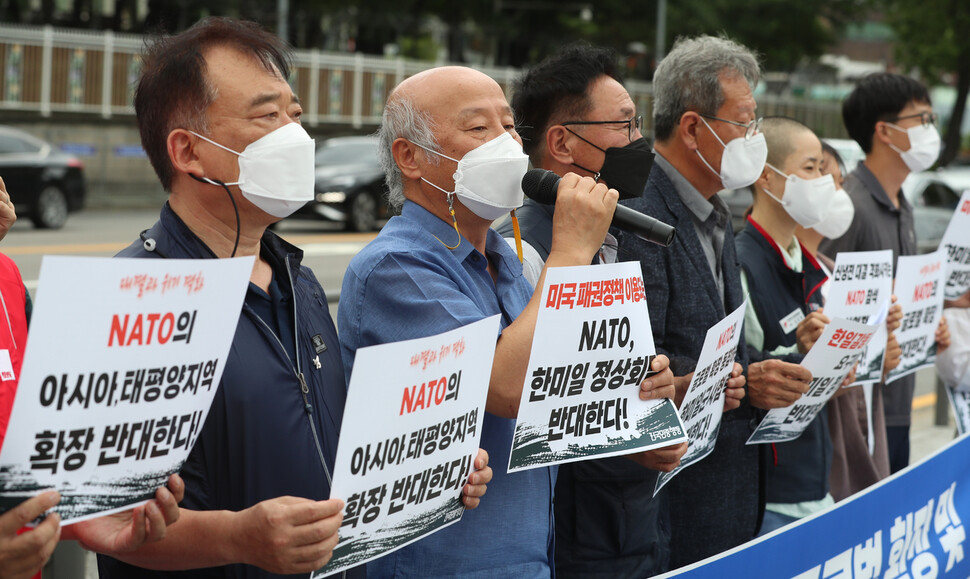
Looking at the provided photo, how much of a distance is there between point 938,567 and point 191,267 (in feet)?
9.23

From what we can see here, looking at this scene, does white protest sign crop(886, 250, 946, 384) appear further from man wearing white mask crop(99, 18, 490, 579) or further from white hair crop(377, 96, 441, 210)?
man wearing white mask crop(99, 18, 490, 579)

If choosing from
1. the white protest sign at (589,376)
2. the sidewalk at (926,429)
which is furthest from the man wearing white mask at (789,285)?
the sidewalk at (926,429)

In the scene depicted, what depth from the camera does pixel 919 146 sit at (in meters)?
4.82

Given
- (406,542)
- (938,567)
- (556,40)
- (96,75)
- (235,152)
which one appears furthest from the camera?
(556,40)

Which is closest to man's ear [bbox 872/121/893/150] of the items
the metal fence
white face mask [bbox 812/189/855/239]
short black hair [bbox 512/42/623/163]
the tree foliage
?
white face mask [bbox 812/189/855/239]

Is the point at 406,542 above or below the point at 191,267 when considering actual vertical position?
below

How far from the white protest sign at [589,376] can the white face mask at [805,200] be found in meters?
1.62

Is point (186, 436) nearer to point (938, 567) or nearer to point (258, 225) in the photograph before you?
point (258, 225)

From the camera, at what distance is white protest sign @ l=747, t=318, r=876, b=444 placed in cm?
331

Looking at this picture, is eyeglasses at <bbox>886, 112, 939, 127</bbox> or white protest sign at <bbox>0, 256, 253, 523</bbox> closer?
white protest sign at <bbox>0, 256, 253, 523</bbox>

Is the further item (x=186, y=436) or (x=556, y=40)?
(x=556, y=40)

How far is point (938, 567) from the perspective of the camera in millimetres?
3484

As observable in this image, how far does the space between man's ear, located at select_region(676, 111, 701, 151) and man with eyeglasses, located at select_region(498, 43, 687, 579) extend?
0.30 meters

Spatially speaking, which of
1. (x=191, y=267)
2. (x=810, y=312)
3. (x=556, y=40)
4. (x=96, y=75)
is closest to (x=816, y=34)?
(x=556, y=40)
